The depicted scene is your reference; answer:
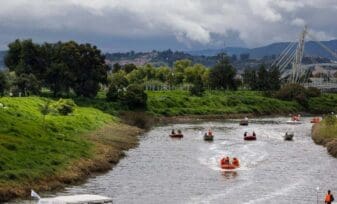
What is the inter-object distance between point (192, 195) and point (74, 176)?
47.5 ft

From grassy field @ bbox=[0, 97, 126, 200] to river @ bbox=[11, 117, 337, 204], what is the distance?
452cm

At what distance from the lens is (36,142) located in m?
89.1

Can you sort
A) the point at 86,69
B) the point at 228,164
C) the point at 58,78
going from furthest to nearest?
the point at 86,69 → the point at 58,78 → the point at 228,164

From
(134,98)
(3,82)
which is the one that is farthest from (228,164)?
(134,98)

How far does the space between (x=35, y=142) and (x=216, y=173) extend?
22.9m

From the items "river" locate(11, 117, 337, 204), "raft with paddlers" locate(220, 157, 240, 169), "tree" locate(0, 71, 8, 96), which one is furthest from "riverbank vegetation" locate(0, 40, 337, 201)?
"raft with paddlers" locate(220, 157, 240, 169)

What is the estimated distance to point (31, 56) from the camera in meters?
173

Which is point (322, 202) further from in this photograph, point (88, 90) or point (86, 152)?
point (88, 90)

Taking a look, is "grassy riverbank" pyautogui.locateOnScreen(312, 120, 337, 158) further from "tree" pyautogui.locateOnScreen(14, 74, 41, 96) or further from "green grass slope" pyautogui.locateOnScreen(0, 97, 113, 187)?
"tree" pyautogui.locateOnScreen(14, 74, 41, 96)

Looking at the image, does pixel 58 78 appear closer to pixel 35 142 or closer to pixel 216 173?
pixel 35 142

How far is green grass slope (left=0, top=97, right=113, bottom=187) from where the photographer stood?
74500 mm

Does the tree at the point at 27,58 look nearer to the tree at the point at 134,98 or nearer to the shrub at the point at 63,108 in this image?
the tree at the point at 134,98

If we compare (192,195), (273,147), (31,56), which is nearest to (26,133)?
(192,195)

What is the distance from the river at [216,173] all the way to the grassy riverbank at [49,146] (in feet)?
8.55
